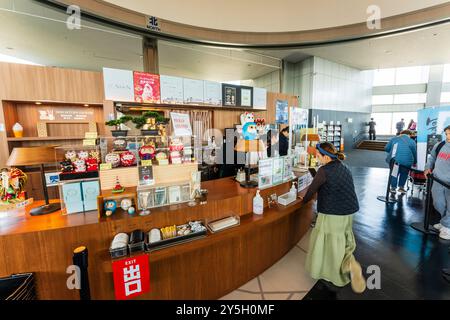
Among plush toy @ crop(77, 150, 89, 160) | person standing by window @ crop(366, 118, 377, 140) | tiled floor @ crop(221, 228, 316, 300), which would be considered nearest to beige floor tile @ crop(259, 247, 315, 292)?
tiled floor @ crop(221, 228, 316, 300)

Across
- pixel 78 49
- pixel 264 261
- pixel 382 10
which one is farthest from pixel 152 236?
pixel 78 49

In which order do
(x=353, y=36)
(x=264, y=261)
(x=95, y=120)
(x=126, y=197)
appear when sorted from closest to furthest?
(x=126, y=197), (x=264, y=261), (x=95, y=120), (x=353, y=36)

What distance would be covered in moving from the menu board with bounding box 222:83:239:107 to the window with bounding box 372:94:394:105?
12.6 metres

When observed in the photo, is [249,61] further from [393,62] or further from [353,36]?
[393,62]

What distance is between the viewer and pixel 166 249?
4.76ft

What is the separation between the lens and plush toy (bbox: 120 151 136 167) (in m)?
1.71

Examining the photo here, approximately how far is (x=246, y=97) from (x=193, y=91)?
1.48 meters

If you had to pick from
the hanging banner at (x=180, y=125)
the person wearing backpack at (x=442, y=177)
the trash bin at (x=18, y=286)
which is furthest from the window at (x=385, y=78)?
the trash bin at (x=18, y=286)

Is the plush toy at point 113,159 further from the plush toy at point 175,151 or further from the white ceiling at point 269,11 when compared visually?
the white ceiling at point 269,11

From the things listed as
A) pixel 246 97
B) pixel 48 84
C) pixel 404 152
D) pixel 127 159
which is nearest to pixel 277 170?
pixel 127 159

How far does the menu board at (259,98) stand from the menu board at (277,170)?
10.4ft

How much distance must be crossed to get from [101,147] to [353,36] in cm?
657

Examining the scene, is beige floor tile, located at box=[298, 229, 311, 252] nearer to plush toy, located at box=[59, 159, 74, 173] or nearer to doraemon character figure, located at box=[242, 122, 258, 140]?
doraemon character figure, located at box=[242, 122, 258, 140]

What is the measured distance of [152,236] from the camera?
148cm
